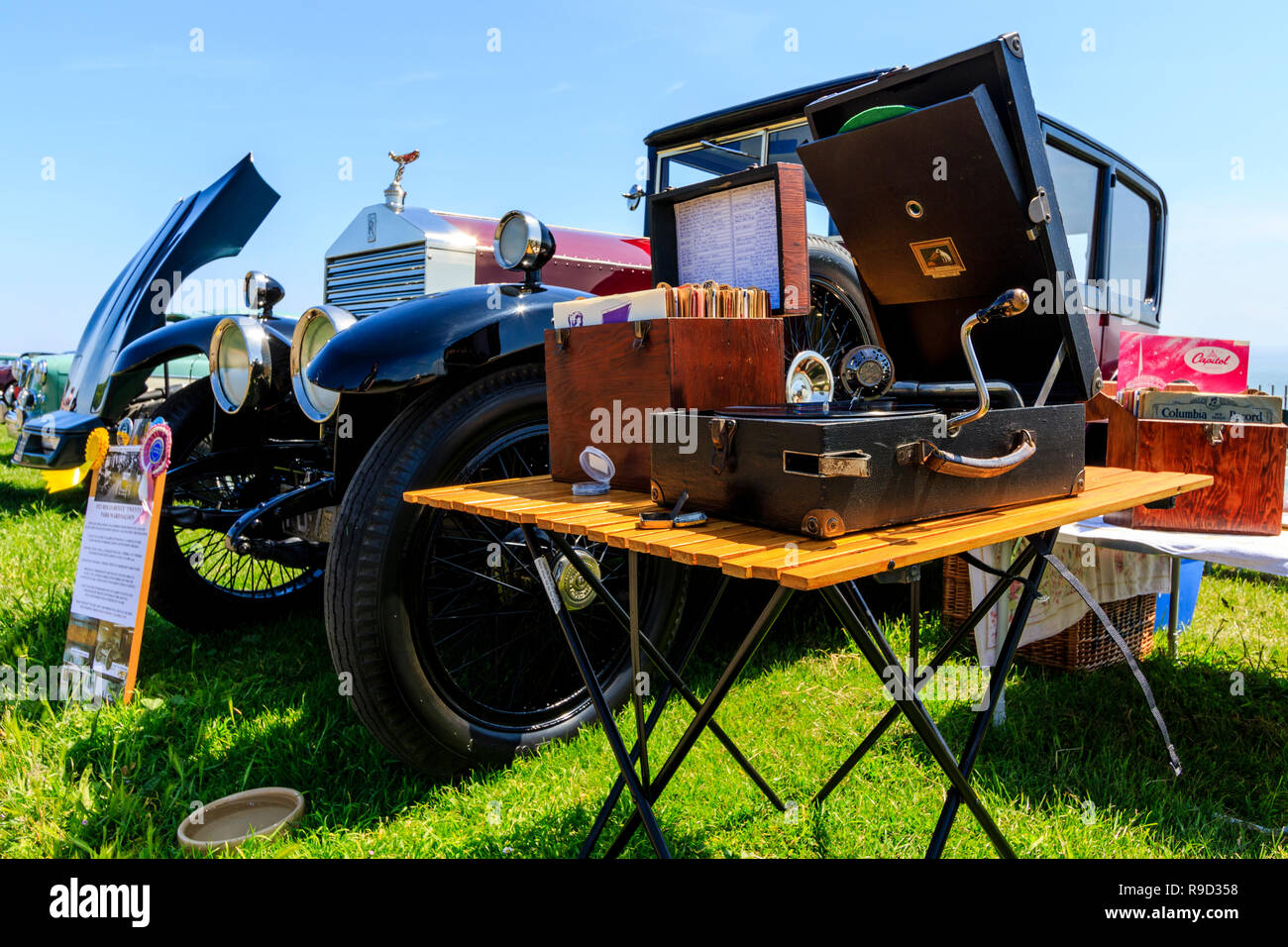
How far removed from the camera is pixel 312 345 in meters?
2.46

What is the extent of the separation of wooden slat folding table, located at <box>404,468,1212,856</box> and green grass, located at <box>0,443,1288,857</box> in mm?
351

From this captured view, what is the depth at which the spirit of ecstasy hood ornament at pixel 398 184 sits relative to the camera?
3.77 metres

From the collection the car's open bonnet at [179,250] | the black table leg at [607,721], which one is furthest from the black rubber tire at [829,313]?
the car's open bonnet at [179,250]

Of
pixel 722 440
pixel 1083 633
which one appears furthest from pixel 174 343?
pixel 1083 633

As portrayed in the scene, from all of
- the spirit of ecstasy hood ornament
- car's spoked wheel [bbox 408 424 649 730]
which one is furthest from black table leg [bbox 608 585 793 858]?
the spirit of ecstasy hood ornament

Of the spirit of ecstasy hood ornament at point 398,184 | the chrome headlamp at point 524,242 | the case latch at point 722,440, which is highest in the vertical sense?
the spirit of ecstasy hood ornament at point 398,184

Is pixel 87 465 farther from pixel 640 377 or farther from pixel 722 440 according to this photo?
pixel 722 440

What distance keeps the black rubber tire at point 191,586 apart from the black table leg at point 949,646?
226 cm

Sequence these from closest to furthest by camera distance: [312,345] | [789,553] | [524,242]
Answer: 1. [789,553]
2. [524,242]
3. [312,345]

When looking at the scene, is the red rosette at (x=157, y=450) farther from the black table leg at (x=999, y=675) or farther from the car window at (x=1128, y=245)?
the car window at (x=1128, y=245)

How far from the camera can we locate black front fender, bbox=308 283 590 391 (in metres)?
2.01

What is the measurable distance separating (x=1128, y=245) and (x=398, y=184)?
346cm
